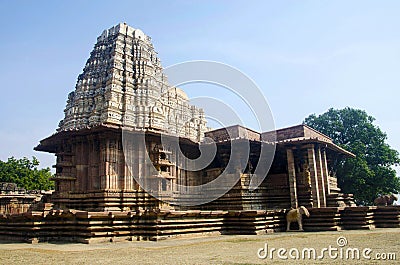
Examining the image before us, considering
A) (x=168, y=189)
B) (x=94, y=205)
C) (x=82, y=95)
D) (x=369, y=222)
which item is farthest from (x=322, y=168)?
(x=82, y=95)

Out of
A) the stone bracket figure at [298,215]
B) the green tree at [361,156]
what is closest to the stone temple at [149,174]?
the stone bracket figure at [298,215]

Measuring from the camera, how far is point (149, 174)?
2006 centimetres

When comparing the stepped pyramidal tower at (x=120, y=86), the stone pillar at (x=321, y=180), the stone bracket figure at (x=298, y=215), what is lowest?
the stone bracket figure at (x=298, y=215)

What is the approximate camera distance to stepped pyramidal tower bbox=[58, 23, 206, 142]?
2455 centimetres

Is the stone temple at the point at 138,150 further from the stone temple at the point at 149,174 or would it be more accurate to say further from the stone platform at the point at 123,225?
the stone platform at the point at 123,225

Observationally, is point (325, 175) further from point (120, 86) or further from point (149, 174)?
point (120, 86)

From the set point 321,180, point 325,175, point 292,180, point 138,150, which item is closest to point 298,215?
point 292,180

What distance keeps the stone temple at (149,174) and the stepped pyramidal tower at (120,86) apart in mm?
80

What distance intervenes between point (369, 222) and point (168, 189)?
37.2ft

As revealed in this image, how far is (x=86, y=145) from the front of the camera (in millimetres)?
20031

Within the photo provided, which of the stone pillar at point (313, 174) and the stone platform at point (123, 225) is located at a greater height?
the stone pillar at point (313, 174)

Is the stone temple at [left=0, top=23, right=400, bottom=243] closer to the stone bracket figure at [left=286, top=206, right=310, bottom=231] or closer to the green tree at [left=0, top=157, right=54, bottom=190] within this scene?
the stone bracket figure at [left=286, top=206, right=310, bottom=231]

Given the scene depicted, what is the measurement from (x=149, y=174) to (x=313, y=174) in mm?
10384

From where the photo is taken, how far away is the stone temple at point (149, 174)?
15172 mm
